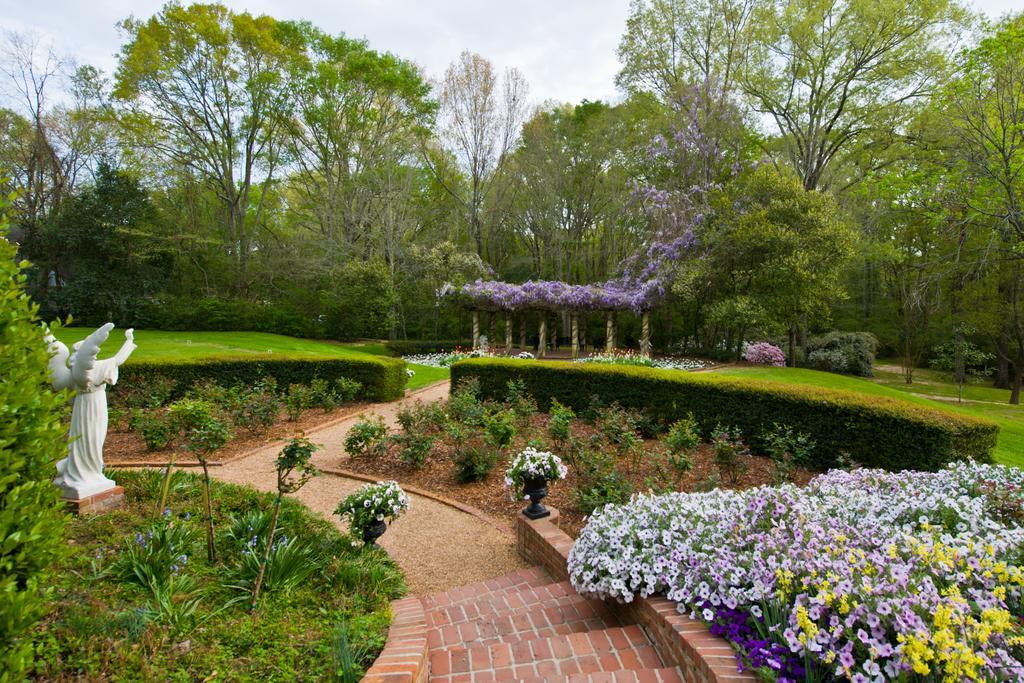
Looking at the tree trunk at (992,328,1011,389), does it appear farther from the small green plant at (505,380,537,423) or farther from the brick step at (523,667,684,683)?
the brick step at (523,667,684,683)

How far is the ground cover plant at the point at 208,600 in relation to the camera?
250 centimetres

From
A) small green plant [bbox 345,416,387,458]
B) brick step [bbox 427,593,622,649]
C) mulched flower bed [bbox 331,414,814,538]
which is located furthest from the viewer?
small green plant [bbox 345,416,387,458]

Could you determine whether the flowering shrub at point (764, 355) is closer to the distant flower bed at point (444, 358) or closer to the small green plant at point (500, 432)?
the distant flower bed at point (444, 358)

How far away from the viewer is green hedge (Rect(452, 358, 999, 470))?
5.82 meters

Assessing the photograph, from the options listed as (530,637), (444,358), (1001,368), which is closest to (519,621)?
(530,637)

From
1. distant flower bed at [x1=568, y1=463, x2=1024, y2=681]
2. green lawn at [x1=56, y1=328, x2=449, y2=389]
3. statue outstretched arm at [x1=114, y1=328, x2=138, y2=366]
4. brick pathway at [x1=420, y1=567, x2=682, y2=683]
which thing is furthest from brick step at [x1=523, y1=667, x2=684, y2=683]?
green lawn at [x1=56, y1=328, x2=449, y2=389]

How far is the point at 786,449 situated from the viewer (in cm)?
664

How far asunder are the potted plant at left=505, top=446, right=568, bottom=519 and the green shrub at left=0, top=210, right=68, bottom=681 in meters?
3.40

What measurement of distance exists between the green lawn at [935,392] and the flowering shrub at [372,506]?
855cm

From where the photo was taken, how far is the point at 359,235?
1043 inches

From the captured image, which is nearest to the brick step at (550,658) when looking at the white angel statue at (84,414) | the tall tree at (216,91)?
the white angel statue at (84,414)

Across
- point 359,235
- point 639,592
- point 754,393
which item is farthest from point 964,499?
point 359,235

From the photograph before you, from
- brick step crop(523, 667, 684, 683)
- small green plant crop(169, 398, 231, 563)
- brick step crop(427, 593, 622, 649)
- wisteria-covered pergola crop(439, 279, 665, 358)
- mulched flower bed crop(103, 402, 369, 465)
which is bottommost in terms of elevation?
mulched flower bed crop(103, 402, 369, 465)

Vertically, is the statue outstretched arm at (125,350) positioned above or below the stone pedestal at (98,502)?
above
